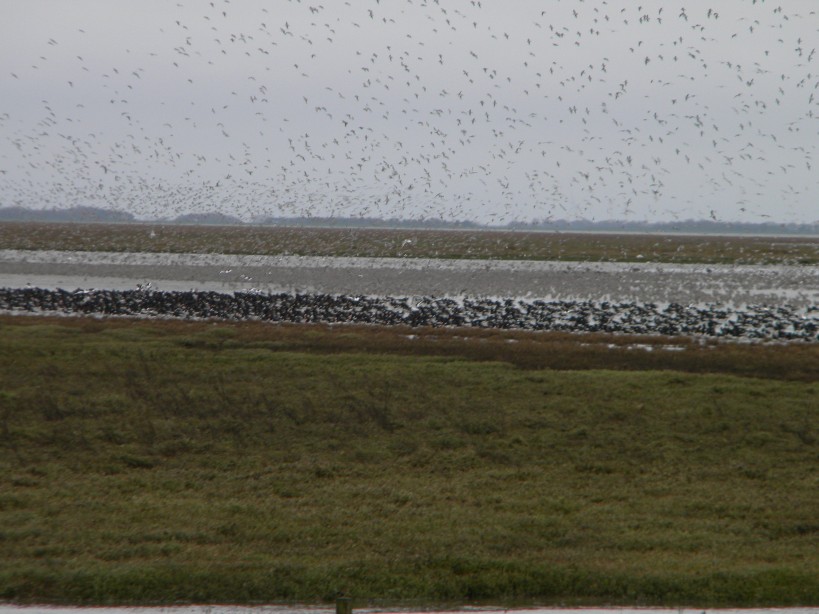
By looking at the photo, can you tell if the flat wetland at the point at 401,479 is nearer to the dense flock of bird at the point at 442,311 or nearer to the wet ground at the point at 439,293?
the dense flock of bird at the point at 442,311

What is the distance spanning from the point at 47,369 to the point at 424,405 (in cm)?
762

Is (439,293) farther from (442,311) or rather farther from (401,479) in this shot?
(401,479)

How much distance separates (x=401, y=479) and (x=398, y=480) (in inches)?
2.5

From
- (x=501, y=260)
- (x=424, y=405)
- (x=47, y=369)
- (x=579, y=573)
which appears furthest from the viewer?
(x=501, y=260)

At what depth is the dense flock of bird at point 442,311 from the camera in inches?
1117

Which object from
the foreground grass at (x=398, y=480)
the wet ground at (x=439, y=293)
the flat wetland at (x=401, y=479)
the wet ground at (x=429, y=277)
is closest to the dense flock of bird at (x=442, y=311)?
the wet ground at (x=439, y=293)

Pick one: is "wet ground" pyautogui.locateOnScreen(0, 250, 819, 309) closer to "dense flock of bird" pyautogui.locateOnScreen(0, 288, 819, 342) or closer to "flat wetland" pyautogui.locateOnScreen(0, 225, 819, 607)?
"dense flock of bird" pyautogui.locateOnScreen(0, 288, 819, 342)

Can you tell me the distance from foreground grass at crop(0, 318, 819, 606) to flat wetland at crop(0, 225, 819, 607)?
0.04 m

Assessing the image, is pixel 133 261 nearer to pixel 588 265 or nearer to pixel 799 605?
pixel 588 265

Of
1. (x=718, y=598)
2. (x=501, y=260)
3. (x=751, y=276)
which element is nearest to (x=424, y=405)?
(x=718, y=598)

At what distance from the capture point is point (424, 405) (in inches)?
568

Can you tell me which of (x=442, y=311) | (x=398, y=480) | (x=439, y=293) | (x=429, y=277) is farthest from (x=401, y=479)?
(x=429, y=277)

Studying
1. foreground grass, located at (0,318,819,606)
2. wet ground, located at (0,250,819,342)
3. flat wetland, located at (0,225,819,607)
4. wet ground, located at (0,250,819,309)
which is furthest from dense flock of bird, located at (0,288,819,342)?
foreground grass, located at (0,318,819,606)

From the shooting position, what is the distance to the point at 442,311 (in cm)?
3164
